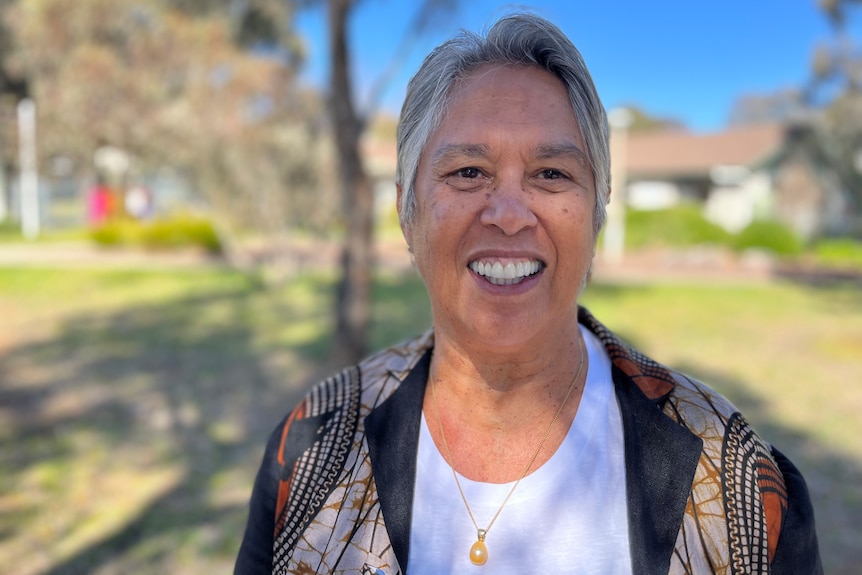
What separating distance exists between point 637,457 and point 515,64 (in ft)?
2.69

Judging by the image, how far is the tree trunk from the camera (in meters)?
6.64

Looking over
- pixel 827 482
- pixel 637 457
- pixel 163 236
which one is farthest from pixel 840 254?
pixel 637 457

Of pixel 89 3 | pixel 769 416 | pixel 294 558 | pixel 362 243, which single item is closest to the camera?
pixel 294 558

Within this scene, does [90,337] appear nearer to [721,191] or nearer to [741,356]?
[741,356]

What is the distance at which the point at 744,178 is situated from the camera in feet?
91.5

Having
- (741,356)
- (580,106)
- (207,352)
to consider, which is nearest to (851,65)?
(741,356)

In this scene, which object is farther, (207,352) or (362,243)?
(207,352)

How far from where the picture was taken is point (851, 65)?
1384 cm

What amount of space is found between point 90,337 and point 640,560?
8.90 metres

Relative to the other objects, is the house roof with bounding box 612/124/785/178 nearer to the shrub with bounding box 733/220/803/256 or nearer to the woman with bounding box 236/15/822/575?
the shrub with bounding box 733/220/803/256

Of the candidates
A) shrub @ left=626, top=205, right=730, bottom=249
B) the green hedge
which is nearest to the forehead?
the green hedge

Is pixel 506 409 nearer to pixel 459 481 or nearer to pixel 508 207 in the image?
pixel 459 481

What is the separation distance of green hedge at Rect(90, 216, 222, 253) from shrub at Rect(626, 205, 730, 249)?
513 inches

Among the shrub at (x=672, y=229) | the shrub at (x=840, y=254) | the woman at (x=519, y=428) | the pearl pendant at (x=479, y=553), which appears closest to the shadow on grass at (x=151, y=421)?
the woman at (x=519, y=428)
